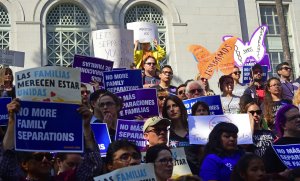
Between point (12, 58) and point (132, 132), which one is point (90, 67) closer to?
point (12, 58)

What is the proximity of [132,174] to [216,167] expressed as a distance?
1.23m

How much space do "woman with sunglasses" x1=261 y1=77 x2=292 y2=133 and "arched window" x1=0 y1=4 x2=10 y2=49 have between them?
10175 millimetres

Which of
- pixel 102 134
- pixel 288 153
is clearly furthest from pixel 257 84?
pixel 102 134

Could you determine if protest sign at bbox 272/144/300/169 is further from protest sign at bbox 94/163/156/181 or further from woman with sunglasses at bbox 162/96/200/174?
protest sign at bbox 94/163/156/181

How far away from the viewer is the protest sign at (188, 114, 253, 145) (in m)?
6.85

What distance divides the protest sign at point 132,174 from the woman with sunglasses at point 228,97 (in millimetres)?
4563

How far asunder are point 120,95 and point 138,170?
9.68ft

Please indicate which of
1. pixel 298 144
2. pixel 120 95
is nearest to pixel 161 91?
pixel 120 95

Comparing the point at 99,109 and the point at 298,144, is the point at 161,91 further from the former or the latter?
the point at 298,144

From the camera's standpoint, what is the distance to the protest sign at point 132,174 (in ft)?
15.5

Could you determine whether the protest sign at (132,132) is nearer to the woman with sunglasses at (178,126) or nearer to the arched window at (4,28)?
the woman with sunglasses at (178,126)

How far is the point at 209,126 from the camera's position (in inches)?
278

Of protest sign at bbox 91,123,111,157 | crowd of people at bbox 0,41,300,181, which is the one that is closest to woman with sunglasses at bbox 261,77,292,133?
crowd of people at bbox 0,41,300,181

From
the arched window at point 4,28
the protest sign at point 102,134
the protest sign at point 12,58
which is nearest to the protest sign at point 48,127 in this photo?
the protest sign at point 102,134
